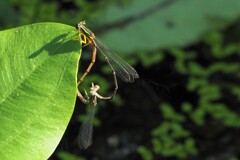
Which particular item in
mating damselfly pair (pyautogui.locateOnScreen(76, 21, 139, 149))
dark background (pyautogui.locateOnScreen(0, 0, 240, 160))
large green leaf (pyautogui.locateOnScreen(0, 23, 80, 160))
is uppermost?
dark background (pyautogui.locateOnScreen(0, 0, 240, 160))

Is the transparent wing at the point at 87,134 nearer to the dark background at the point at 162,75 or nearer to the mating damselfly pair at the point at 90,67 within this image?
the mating damselfly pair at the point at 90,67

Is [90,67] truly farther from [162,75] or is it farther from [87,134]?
[162,75]

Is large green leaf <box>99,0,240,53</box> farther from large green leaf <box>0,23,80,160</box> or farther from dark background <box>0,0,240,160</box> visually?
large green leaf <box>0,23,80,160</box>

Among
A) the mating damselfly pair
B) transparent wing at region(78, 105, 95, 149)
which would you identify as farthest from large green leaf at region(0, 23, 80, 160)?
transparent wing at region(78, 105, 95, 149)

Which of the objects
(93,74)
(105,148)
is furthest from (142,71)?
(105,148)

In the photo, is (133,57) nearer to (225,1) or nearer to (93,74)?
(93,74)

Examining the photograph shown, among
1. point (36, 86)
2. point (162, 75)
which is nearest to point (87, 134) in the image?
point (36, 86)

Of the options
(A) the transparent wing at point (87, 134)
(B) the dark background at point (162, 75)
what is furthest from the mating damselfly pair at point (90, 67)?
(B) the dark background at point (162, 75)
